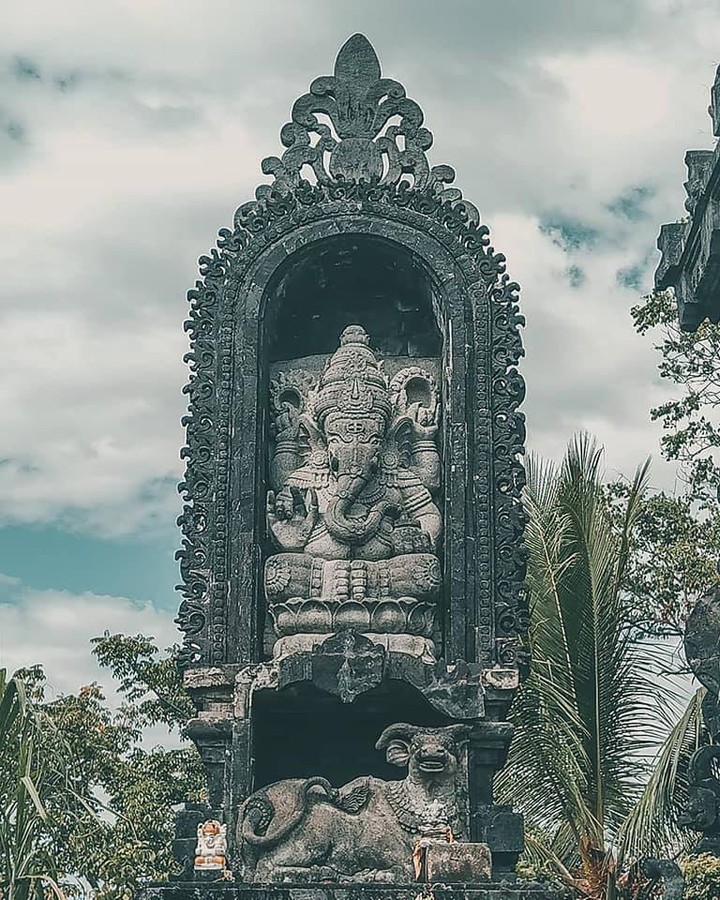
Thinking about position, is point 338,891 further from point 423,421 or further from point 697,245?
point 697,245

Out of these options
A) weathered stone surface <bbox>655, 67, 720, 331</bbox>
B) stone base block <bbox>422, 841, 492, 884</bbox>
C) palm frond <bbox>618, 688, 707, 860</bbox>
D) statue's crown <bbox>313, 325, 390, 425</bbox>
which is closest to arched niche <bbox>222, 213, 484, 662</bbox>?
statue's crown <bbox>313, 325, 390, 425</bbox>

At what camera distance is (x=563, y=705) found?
14789mm

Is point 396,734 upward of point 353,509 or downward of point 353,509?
downward

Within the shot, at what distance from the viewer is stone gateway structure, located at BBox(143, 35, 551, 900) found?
11.8 m

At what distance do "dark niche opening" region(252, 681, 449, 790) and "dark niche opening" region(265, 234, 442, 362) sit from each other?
3.29m

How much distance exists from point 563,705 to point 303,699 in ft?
10.7

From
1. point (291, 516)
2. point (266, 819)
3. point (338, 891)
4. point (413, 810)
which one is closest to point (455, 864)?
point (413, 810)

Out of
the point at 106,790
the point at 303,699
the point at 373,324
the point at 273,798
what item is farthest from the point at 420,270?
the point at 106,790

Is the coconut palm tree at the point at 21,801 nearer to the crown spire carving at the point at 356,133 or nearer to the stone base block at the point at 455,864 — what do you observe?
the stone base block at the point at 455,864

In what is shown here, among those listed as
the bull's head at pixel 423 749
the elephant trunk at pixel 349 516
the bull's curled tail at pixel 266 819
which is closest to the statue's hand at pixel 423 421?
the elephant trunk at pixel 349 516

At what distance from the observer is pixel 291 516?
13.5 meters

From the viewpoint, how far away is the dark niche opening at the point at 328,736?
1280 cm

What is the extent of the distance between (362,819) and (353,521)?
261 centimetres

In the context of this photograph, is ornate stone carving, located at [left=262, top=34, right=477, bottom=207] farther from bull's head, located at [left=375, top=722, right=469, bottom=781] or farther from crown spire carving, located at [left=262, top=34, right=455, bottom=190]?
bull's head, located at [left=375, top=722, right=469, bottom=781]
